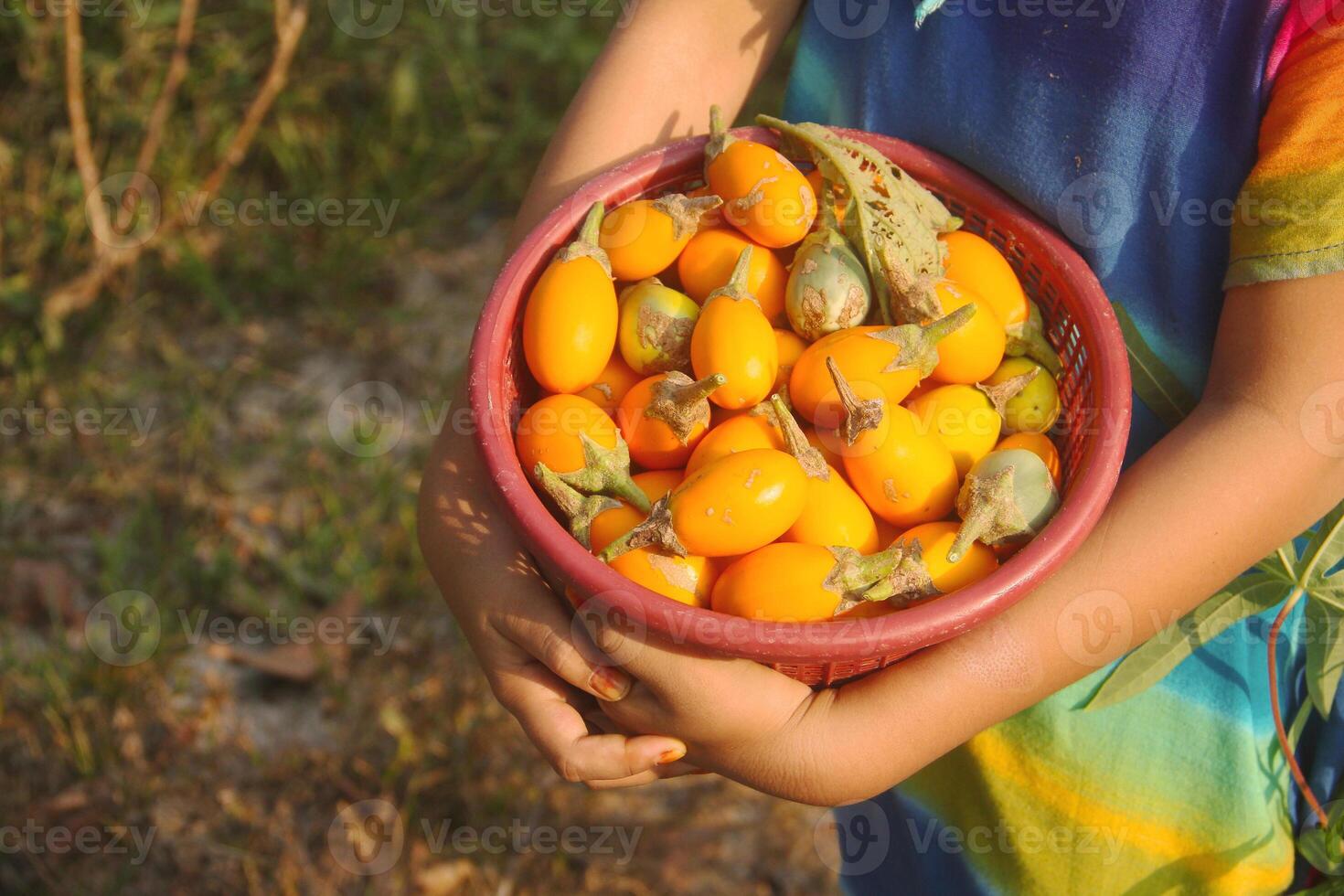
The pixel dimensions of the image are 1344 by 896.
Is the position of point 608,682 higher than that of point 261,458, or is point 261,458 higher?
point 608,682

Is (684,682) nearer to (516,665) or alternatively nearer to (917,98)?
(516,665)

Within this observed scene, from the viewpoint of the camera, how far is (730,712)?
1.18 meters

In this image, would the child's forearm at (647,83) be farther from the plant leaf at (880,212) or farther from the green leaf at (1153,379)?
the green leaf at (1153,379)

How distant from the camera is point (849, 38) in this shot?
5.08ft

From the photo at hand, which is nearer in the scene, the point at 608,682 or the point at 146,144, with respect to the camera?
the point at 608,682

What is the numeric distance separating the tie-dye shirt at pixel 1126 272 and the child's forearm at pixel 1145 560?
0.47ft

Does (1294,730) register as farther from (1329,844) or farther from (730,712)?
(730,712)

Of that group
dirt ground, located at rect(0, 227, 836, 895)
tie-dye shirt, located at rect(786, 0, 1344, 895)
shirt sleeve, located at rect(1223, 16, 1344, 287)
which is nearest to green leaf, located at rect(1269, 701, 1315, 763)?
tie-dye shirt, located at rect(786, 0, 1344, 895)

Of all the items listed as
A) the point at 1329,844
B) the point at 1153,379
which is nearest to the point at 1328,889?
the point at 1329,844

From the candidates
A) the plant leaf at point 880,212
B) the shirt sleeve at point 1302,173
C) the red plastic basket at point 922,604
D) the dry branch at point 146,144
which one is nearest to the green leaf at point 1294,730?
the red plastic basket at point 922,604

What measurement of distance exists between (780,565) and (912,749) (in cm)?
28

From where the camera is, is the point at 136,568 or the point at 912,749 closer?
the point at 912,749

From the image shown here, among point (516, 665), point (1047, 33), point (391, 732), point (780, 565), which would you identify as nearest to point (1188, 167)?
point (1047, 33)

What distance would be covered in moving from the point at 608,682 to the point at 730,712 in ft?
0.42
